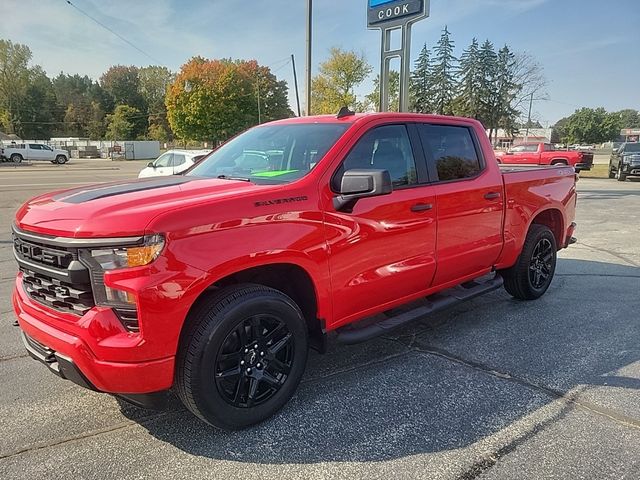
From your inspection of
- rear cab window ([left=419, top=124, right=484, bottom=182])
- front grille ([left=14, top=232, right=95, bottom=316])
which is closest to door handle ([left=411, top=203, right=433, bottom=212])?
rear cab window ([left=419, top=124, right=484, bottom=182])

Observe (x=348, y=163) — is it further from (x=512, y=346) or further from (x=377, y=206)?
(x=512, y=346)

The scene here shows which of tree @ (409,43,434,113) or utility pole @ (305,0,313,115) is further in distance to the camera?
tree @ (409,43,434,113)

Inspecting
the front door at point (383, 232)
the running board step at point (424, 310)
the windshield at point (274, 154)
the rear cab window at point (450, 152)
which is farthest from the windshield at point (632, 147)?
the windshield at point (274, 154)

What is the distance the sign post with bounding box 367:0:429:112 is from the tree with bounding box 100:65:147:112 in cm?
10253

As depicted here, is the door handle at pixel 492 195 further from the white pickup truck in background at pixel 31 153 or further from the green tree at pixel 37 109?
the green tree at pixel 37 109

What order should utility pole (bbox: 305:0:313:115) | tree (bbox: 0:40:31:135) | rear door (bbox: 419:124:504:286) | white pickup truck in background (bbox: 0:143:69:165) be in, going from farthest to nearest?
tree (bbox: 0:40:31:135) → white pickup truck in background (bbox: 0:143:69:165) → utility pole (bbox: 305:0:313:115) → rear door (bbox: 419:124:504:286)

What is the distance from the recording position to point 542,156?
27734mm

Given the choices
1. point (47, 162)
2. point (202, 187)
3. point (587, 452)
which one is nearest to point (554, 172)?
point (587, 452)

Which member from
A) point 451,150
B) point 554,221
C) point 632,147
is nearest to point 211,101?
point 632,147

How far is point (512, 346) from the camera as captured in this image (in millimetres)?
4121

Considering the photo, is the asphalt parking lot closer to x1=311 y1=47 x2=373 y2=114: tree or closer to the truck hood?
the truck hood

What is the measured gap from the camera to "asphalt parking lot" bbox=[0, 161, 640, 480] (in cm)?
253

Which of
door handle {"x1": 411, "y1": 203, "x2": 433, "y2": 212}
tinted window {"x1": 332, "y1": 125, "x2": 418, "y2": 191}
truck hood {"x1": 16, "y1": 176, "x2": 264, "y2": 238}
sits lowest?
door handle {"x1": 411, "y1": 203, "x2": 433, "y2": 212}

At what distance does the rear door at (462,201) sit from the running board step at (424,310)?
18 centimetres
